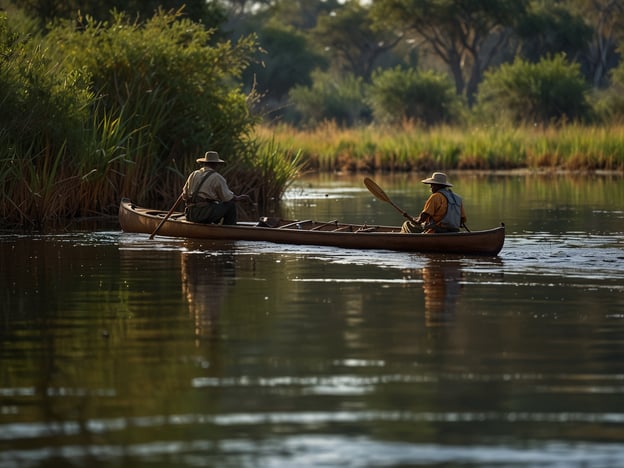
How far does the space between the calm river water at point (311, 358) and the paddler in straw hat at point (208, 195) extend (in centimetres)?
163

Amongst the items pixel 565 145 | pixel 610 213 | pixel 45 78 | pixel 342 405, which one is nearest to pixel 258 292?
pixel 342 405

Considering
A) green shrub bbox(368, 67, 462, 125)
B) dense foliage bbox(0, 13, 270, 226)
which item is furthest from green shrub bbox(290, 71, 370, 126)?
dense foliage bbox(0, 13, 270, 226)

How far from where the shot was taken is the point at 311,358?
9.58 meters

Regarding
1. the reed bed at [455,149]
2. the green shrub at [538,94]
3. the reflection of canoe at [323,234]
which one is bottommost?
the reflection of canoe at [323,234]

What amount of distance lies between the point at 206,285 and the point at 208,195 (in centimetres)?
547

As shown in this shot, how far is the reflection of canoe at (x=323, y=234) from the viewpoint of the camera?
16.9m

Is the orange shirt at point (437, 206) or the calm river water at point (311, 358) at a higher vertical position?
the orange shirt at point (437, 206)

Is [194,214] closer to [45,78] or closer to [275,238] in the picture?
[275,238]

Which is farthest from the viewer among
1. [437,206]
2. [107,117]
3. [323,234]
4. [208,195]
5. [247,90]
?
[247,90]

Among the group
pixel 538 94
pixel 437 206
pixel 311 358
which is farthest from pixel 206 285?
pixel 538 94

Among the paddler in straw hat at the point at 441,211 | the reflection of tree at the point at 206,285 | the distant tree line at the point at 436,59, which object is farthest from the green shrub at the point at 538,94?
the reflection of tree at the point at 206,285

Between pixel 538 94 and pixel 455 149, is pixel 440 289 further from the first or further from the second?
pixel 538 94

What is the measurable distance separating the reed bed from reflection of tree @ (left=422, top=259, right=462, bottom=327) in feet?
86.8

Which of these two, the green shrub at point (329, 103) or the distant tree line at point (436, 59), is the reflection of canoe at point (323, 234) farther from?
the green shrub at point (329, 103)
